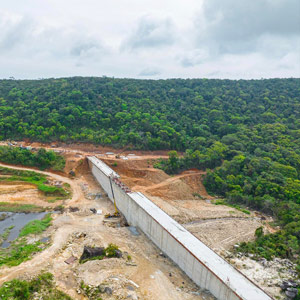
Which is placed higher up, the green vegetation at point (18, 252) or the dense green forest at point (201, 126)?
the dense green forest at point (201, 126)

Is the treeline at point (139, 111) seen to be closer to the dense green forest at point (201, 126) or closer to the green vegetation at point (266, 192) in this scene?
the dense green forest at point (201, 126)

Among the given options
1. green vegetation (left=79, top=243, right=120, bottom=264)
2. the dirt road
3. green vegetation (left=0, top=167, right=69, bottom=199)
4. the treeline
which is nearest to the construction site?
the dirt road

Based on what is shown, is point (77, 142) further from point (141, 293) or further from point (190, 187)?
point (141, 293)

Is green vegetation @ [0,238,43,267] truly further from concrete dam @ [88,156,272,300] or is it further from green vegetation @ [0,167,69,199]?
green vegetation @ [0,167,69,199]

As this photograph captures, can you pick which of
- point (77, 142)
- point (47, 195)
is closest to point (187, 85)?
point (77, 142)

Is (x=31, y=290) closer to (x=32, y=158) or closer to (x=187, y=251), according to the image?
(x=187, y=251)

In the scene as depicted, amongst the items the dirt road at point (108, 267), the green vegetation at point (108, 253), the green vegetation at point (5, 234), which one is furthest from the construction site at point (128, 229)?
the green vegetation at point (5, 234)
